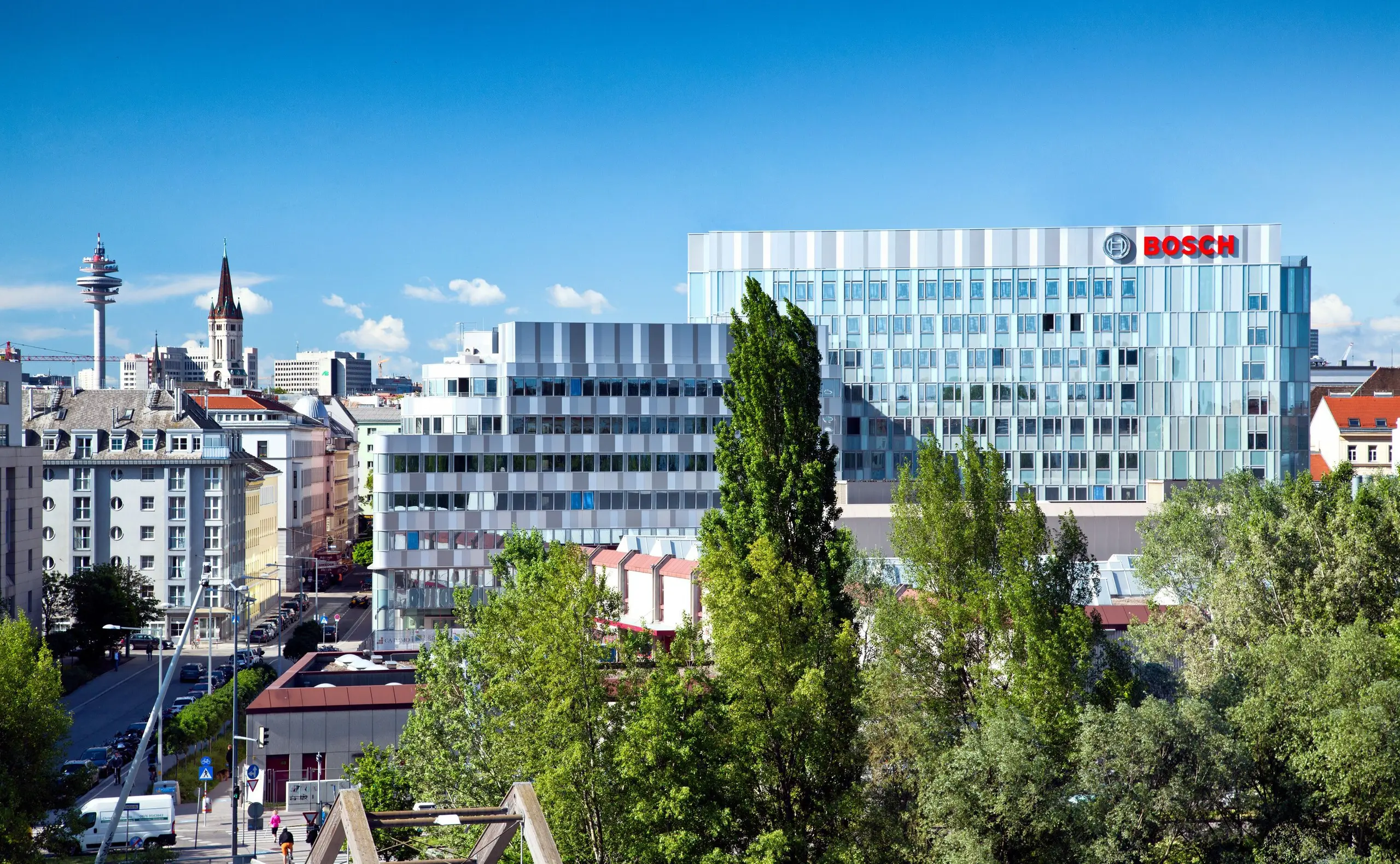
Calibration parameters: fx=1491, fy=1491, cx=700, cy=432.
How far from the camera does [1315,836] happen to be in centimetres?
3969

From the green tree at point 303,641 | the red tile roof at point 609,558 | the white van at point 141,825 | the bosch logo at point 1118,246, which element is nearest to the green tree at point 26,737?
the white van at point 141,825

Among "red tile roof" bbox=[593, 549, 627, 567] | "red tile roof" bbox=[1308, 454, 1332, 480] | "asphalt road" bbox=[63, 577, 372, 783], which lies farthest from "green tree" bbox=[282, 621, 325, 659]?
"red tile roof" bbox=[1308, 454, 1332, 480]

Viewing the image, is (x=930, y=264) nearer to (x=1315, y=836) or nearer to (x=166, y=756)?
(x=166, y=756)

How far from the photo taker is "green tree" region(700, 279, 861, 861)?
3928cm

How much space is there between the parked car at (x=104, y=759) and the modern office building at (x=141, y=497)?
165 ft

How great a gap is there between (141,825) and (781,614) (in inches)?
1388

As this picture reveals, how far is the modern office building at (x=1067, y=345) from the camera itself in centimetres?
13512

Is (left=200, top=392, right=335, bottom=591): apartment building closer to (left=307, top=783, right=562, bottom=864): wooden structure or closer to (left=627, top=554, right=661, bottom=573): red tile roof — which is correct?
(left=627, top=554, right=661, bottom=573): red tile roof

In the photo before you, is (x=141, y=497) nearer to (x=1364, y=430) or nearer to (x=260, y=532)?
(x=260, y=532)

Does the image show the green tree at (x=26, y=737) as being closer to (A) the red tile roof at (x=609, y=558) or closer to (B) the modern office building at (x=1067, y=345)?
(A) the red tile roof at (x=609, y=558)

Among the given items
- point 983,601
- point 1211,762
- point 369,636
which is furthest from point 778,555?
point 369,636

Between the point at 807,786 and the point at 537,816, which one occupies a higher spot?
the point at 537,816

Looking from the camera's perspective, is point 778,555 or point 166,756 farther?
point 166,756

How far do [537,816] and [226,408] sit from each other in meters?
170
